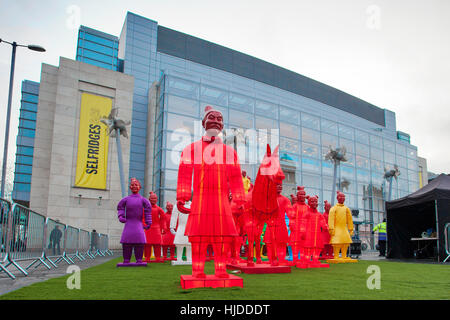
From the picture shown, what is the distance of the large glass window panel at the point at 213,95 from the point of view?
23109 millimetres

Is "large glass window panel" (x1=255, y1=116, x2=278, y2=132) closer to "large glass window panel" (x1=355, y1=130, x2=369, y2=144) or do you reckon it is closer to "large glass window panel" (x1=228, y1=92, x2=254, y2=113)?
"large glass window panel" (x1=228, y1=92, x2=254, y2=113)

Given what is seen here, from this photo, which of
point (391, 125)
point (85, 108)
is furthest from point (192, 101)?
point (391, 125)

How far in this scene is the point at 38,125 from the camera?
22.4m

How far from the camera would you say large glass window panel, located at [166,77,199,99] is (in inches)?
878

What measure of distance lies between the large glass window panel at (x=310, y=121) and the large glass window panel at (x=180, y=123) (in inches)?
359

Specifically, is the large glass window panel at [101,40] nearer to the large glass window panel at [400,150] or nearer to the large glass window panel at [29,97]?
the large glass window panel at [29,97]

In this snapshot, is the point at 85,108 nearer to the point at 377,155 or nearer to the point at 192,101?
the point at 192,101

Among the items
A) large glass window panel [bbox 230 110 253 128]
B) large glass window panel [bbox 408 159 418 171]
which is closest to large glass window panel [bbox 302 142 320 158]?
large glass window panel [bbox 230 110 253 128]

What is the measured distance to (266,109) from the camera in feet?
84.2

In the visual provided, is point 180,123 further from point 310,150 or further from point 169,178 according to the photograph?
point 310,150

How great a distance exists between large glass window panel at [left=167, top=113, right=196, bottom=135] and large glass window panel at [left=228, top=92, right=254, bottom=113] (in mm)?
3282

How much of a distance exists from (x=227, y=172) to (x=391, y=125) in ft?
156

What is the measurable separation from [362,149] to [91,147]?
21.5 m

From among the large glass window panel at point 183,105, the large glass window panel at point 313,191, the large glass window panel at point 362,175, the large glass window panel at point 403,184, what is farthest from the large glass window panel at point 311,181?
the large glass window panel at point 403,184
